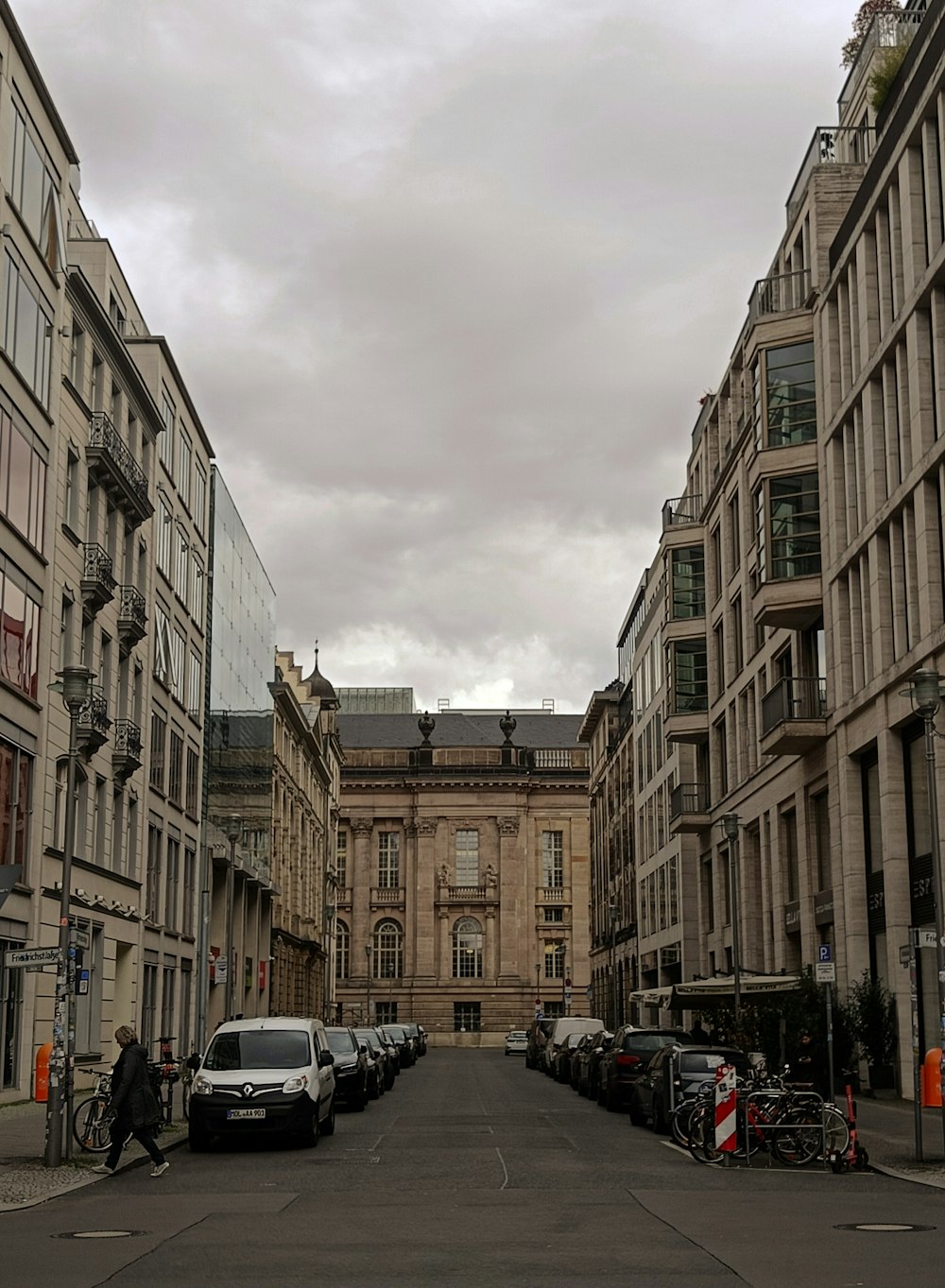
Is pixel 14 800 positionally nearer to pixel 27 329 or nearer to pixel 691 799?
pixel 27 329

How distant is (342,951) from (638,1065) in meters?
85.7

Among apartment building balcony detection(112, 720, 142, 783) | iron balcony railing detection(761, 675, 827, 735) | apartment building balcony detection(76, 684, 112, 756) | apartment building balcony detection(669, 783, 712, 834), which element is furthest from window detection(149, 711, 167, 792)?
apartment building balcony detection(669, 783, 712, 834)

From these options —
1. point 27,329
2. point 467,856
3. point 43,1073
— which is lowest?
point 43,1073

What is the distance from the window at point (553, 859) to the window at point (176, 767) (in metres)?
69.4

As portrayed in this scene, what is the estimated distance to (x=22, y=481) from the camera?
108 feet

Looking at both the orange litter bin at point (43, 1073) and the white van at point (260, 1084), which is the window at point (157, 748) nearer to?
the orange litter bin at point (43, 1073)

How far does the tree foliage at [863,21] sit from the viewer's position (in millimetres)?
40375

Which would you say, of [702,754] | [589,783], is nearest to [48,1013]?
[702,754]

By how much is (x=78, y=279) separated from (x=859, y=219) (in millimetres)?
17184

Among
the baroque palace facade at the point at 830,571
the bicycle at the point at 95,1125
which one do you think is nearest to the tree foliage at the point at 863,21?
the baroque palace facade at the point at 830,571

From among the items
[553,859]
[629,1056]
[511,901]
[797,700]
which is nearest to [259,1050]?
[629,1056]

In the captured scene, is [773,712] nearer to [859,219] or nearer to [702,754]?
[859,219]

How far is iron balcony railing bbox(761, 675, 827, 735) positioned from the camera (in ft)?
135

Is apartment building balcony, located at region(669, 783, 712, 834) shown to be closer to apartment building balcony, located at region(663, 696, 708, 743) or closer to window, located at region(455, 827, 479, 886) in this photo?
apartment building balcony, located at region(663, 696, 708, 743)
